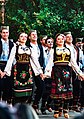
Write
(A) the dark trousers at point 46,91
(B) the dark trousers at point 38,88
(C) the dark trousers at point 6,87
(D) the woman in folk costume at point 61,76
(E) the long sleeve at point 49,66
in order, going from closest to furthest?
1. (D) the woman in folk costume at point 61,76
2. (E) the long sleeve at point 49,66
3. (C) the dark trousers at point 6,87
4. (B) the dark trousers at point 38,88
5. (A) the dark trousers at point 46,91

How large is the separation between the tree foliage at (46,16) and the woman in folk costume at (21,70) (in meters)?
9.25

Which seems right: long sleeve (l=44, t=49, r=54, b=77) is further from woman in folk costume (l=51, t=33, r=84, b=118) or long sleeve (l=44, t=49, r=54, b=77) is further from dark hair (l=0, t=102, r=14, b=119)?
dark hair (l=0, t=102, r=14, b=119)

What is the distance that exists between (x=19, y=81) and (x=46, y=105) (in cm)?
130

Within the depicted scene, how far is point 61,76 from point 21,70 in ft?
2.19

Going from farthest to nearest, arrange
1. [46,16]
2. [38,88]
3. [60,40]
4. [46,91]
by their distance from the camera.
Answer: [46,16]
[46,91]
[38,88]
[60,40]

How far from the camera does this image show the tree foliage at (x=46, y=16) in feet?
55.6

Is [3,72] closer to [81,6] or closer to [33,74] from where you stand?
[33,74]

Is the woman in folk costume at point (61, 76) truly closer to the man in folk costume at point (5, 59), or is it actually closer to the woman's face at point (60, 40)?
the woman's face at point (60, 40)

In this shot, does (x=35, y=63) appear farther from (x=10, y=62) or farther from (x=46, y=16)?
→ (x=46, y=16)

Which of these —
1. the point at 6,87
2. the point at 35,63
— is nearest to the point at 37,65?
the point at 35,63

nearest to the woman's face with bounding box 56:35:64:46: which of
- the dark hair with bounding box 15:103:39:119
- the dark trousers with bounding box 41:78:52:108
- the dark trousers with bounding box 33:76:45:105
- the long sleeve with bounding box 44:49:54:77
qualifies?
the long sleeve with bounding box 44:49:54:77

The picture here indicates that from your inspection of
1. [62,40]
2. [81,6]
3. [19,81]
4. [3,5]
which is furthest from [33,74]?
[3,5]

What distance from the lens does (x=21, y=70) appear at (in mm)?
7531

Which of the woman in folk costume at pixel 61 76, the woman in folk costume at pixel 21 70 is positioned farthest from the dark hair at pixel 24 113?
the woman in folk costume at pixel 21 70
